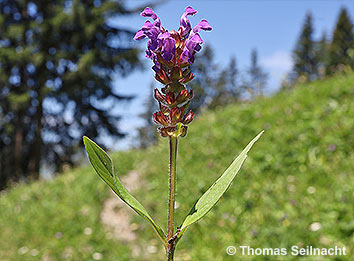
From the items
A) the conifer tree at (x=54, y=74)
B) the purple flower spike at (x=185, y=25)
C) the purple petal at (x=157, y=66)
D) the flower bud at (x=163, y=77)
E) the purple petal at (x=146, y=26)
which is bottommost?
the flower bud at (x=163, y=77)

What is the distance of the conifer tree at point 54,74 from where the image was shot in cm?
1234

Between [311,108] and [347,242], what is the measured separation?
235cm

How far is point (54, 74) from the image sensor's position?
1300 cm

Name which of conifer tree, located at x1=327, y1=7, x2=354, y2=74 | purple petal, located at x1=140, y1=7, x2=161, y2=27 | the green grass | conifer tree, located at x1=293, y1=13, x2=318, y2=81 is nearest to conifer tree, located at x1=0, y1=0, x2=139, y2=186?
the green grass

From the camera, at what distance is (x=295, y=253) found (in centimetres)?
318

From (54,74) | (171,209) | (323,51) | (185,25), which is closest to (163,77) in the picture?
(185,25)

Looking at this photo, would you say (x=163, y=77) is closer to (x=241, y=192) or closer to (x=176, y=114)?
(x=176, y=114)

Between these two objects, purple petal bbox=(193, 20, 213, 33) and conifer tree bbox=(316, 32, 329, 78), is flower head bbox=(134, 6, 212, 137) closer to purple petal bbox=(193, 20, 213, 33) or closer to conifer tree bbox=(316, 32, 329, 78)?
purple petal bbox=(193, 20, 213, 33)

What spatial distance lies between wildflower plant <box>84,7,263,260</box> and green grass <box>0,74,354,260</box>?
9.27ft

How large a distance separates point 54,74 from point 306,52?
3458 centimetres

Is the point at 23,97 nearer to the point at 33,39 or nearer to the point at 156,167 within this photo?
the point at 33,39

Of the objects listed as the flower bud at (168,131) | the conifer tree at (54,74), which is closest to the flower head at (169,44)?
the flower bud at (168,131)

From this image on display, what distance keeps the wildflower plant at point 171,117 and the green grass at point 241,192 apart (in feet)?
9.27

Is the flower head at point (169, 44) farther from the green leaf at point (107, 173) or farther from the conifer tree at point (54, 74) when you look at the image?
the conifer tree at point (54, 74)
